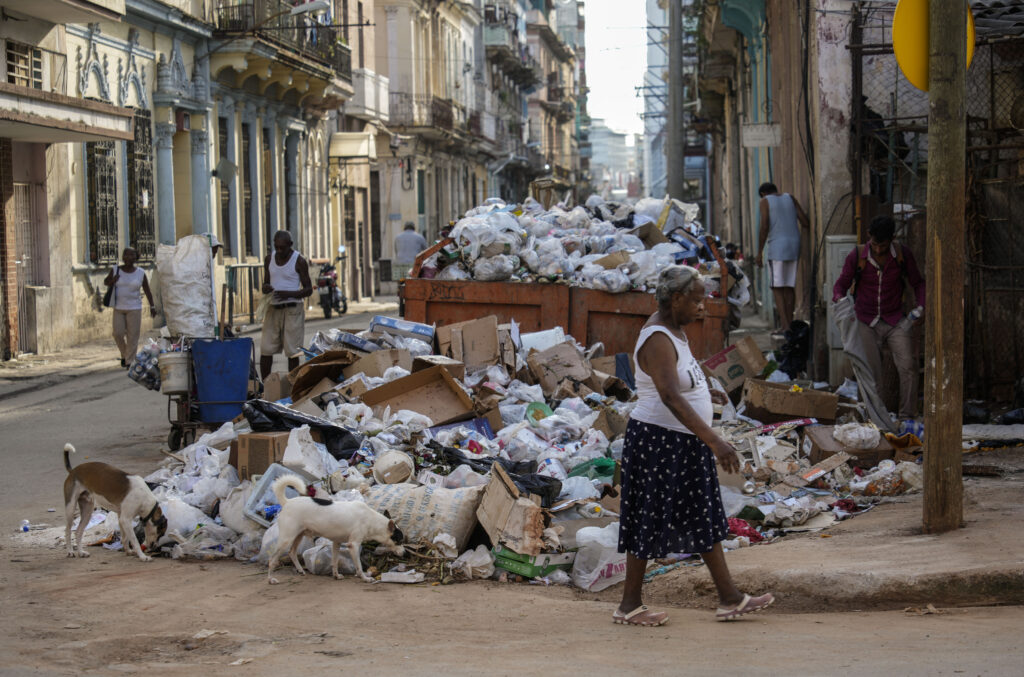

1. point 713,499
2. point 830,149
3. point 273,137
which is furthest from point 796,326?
point 273,137

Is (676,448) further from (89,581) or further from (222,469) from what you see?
(222,469)

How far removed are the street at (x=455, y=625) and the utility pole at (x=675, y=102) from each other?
16.7m

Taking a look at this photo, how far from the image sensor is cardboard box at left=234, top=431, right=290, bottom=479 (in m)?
7.20

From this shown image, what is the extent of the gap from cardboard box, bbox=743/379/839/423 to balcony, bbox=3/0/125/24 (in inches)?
469

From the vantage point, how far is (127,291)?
50.4 feet

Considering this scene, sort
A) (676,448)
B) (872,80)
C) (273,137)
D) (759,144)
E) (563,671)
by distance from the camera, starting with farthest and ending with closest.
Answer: (273,137) < (759,144) < (872,80) < (676,448) < (563,671)

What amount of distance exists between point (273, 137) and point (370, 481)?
21.8 m

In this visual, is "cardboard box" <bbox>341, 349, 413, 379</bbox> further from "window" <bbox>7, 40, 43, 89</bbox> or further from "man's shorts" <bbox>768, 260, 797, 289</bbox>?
"window" <bbox>7, 40, 43, 89</bbox>

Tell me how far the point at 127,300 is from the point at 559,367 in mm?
7299

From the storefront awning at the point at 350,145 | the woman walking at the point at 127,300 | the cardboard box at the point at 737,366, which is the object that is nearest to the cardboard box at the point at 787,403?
the cardboard box at the point at 737,366

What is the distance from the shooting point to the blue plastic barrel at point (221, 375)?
9.08 metres

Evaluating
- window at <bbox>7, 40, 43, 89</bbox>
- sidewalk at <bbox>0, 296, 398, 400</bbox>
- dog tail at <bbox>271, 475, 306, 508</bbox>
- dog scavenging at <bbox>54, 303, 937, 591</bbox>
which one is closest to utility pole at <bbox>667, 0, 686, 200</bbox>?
sidewalk at <bbox>0, 296, 398, 400</bbox>

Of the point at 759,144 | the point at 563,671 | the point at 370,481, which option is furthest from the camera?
the point at 759,144

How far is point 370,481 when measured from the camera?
715 centimetres
